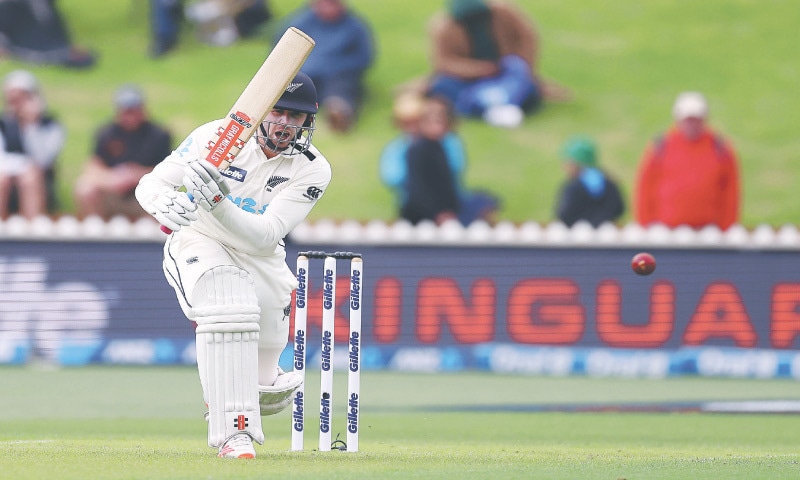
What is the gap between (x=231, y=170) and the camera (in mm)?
6215

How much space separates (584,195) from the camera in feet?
46.8

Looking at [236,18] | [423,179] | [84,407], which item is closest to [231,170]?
[84,407]

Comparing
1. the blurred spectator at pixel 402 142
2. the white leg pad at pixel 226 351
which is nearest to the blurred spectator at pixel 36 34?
the blurred spectator at pixel 402 142

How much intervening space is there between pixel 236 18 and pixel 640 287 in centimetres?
872

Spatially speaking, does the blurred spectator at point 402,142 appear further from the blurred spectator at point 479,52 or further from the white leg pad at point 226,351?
the white leg pad at point 226,351

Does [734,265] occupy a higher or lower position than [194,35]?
lower

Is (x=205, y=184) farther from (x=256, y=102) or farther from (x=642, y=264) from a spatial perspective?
(x=642, y=264)

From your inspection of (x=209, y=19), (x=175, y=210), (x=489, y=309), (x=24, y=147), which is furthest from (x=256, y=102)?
(x=209, y=19)

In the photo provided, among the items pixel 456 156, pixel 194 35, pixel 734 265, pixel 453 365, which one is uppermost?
pixel 194 35

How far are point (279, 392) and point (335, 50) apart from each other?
10.9m

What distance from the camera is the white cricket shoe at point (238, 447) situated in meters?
5.88

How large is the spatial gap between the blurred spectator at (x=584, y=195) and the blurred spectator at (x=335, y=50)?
145 inches

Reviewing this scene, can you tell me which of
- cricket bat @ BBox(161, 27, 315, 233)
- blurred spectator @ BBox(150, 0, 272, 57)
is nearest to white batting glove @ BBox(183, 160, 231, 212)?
cricket bat @ BBox(161, 27, 315, 233)

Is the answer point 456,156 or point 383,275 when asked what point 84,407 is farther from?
point 456,156
